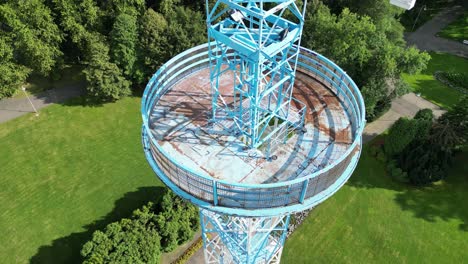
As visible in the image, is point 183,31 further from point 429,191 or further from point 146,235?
point 429,191

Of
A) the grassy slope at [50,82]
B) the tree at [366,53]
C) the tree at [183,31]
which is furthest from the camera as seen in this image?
the grassy slope at [50,82]

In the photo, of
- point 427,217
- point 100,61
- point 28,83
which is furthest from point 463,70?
point 28,83

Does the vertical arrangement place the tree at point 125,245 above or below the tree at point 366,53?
below

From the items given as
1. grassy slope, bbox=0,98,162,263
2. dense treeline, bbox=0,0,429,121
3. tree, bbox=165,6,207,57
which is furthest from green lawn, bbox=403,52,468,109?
grassy slope, bbox=0,98,162,263

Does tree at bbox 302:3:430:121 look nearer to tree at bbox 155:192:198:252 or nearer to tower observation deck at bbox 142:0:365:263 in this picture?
tower observation deck at bbox 142:0:365:263

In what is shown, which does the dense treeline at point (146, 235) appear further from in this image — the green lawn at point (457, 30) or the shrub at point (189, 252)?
the green lawn at point (457, 30)

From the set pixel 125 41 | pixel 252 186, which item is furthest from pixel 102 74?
pixel 252 186

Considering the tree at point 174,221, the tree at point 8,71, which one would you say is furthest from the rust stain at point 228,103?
the tree at point 8,71
